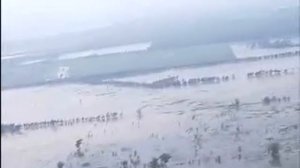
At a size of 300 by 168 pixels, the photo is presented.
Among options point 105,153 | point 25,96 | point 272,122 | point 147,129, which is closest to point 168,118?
point 147,129

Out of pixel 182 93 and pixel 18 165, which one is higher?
pixel 182 93

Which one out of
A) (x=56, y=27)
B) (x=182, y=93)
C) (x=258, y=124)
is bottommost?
(x=258, y=124)

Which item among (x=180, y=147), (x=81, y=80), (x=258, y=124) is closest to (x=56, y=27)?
(x=81, y=80)

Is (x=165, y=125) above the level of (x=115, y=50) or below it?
below

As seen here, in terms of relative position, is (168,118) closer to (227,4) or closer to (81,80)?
(81,80)

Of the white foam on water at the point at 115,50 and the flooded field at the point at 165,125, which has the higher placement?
the white foam on water at the point at 115,50

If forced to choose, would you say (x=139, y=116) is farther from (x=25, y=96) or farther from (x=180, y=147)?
(x=25, y=96)

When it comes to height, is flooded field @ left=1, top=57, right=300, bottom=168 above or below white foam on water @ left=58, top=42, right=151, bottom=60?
below

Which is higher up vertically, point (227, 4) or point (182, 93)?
point (227, 4)

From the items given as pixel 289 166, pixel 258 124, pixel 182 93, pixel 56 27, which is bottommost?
pixel 289 166
